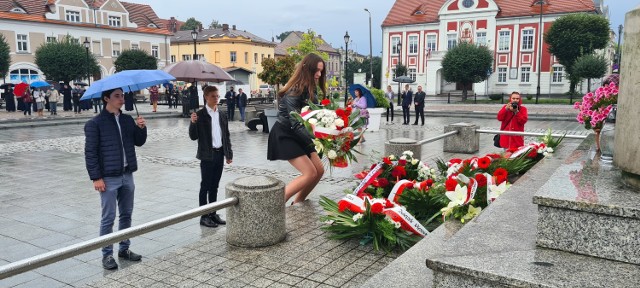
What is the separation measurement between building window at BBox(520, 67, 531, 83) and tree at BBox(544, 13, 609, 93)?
22.5ft

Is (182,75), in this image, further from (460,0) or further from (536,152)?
(460,0)

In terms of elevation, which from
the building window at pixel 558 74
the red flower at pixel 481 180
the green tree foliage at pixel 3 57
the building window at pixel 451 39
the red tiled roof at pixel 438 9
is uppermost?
the red tiled roof at pixel 438 9

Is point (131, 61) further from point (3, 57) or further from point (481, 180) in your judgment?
point (481, 180)

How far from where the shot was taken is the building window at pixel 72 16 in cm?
5386

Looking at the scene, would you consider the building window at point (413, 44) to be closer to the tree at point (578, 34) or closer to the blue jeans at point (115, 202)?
the tree at point (578, 34)

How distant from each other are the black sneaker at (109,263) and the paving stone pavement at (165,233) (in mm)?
71

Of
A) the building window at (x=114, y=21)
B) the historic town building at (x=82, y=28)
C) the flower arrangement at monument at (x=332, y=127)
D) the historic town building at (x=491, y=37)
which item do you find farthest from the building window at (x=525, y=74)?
the flower arrangement at monument at (x=332, y=127)

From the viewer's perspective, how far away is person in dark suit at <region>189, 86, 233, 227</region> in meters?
6.32

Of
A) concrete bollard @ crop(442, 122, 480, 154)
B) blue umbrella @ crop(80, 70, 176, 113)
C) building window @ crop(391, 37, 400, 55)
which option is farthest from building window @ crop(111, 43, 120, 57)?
blue umbrella @ crop(80, 70, 176, 113)

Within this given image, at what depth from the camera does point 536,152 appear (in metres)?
7.14

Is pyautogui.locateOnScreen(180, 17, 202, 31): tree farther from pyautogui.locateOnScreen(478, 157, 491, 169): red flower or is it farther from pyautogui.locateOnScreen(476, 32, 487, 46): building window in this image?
pyautogui.locateOnScreen(478, 157, 491, 169): red flower

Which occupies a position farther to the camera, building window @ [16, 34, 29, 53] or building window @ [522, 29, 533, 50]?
building window @ [522, 29, 533, 50]

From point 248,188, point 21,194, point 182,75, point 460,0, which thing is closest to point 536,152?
point 248,188

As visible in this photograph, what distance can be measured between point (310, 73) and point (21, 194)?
19.1 feet
